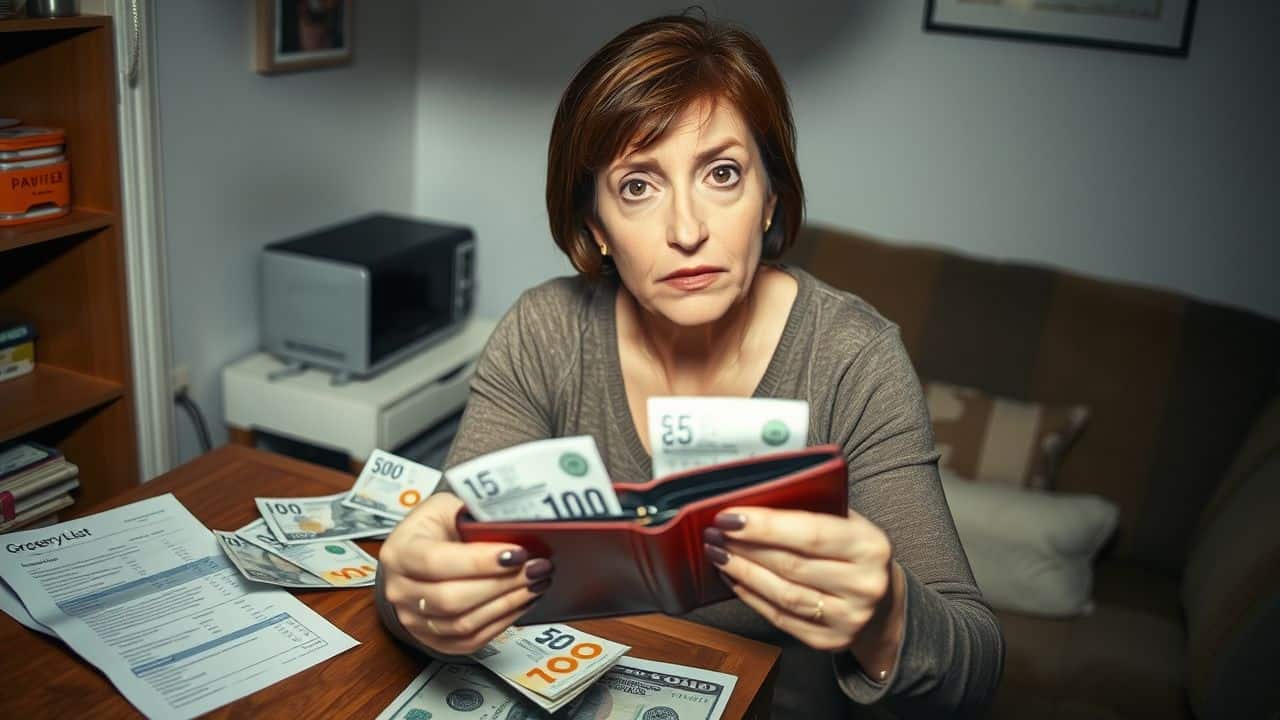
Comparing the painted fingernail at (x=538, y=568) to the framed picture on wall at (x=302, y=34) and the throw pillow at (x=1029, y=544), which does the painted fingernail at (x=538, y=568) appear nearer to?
the throw pillow at (x=1029, y=544)

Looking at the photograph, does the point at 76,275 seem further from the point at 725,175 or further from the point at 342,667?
the point at 725,175

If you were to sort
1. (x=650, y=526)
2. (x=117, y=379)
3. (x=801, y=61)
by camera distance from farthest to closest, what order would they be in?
1. (x=801, y=61)
2. (x=117, y=379)
3. (x=650, y=526)

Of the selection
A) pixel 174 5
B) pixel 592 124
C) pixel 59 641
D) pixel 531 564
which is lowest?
pixel 59 641

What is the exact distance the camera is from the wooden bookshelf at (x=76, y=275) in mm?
1926

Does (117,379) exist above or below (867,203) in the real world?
below

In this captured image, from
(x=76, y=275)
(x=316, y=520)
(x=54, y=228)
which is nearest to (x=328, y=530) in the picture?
(x=316, y=520)

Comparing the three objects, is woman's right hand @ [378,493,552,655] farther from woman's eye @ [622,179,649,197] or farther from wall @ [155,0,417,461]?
wall @ [155,0,417,461]

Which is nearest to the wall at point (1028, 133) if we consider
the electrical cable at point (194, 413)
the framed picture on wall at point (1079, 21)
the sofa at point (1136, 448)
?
the framed picture on wall at point (1079, 21)

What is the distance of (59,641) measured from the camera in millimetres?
1224

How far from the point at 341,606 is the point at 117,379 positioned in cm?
106

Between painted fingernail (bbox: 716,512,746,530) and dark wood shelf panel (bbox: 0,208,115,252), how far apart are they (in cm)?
145

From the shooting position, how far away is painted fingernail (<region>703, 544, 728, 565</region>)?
38.3 inches

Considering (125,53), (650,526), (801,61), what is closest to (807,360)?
(650,526)

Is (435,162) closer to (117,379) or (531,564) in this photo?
(117,379)
